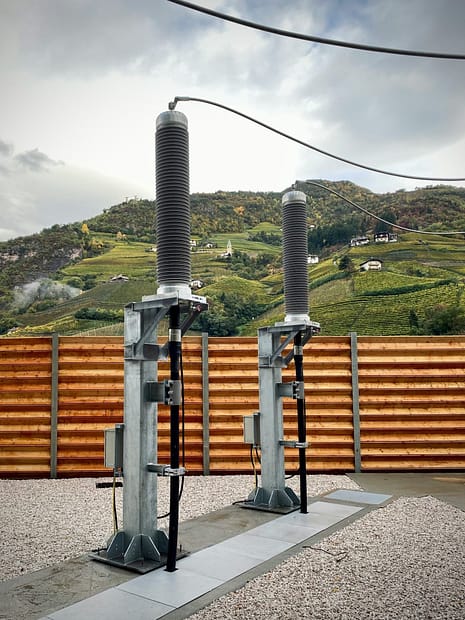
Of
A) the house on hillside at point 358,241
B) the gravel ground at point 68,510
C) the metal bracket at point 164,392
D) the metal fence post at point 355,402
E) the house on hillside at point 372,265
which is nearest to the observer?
the metal bracket at point 164,392

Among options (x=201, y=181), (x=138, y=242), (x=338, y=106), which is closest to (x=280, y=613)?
(x=338, y=106)

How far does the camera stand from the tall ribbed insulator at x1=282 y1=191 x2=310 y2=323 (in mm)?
5648

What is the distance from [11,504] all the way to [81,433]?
1470 mm

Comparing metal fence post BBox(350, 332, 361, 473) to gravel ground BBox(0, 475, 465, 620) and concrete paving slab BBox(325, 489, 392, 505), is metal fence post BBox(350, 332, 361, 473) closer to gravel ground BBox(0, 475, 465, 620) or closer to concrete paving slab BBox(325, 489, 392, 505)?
gravel ground BBox(0, 475, 465, 620)

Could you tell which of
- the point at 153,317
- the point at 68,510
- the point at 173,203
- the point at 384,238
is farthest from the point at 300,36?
the point at 384,238

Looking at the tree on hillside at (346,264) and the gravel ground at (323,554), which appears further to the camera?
the tree on hillside at (346,264)

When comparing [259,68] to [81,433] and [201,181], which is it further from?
[201,181]

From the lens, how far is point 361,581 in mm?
3449

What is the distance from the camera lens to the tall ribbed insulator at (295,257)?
5.65 metres

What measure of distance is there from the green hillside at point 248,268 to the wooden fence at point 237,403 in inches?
1028

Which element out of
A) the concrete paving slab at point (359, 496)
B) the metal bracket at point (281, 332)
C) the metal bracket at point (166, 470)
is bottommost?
the concrete paving slab at point (359, 496)

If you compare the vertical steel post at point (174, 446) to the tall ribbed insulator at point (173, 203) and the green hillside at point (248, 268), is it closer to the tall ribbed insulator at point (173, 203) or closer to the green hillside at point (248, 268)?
the tall ribbed insulator at point (173, 203)

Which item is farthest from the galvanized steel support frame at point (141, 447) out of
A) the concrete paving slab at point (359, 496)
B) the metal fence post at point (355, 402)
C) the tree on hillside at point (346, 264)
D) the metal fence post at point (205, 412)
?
the tree on hillside at point (346, 264)

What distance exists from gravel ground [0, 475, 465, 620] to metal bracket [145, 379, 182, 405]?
1.34 metres
